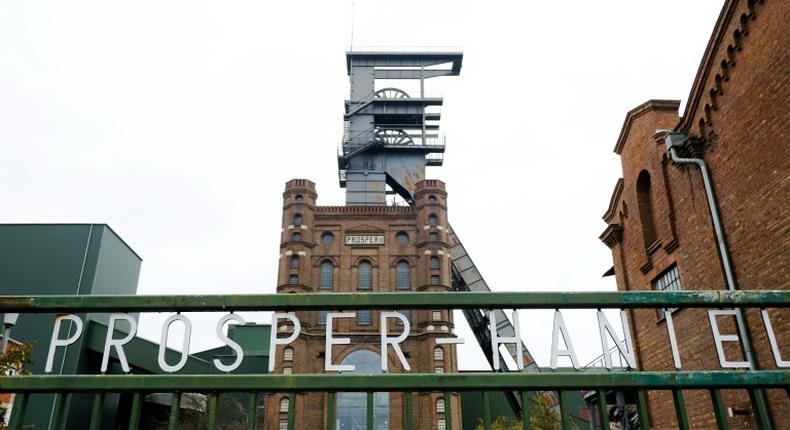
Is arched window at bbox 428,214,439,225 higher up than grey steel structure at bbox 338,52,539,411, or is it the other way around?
grey steel structure at bbox 338,52,539,411

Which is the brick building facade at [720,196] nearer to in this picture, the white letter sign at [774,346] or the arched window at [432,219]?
the white letter sign at [774,346]

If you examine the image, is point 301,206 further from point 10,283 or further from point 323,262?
point 10,283

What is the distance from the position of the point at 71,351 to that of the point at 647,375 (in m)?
29.7

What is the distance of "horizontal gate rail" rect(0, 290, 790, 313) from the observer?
157 inches

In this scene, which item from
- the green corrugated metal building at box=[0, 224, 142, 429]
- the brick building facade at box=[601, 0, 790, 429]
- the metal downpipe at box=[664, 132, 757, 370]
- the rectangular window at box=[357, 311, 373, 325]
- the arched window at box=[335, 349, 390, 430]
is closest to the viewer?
the brick building facade at box=[601, 0, 790, 429]

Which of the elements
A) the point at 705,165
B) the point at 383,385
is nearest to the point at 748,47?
the point at 705,165

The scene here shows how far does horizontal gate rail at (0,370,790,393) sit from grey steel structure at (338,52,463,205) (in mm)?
41757

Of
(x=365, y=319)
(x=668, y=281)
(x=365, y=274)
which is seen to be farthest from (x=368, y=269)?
(x=668, y=281)

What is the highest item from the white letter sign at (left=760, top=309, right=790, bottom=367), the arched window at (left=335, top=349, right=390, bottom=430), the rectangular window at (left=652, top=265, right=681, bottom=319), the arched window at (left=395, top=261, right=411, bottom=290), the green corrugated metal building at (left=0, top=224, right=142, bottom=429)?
the arched window at (left=395, top=261, right=411, bottom=290)

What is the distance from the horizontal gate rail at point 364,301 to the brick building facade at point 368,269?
35250 millimetres

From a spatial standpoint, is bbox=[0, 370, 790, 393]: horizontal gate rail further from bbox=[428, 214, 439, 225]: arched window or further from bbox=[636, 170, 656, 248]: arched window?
bbox=[428, 214, 439, 225]: arched window

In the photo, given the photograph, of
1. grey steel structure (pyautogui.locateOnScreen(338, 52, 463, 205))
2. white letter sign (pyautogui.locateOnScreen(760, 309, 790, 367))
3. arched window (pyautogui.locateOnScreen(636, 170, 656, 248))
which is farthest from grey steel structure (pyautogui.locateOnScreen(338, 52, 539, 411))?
white letter sign (pyautogui.locateOnScreen(760, 309, 790, 367))

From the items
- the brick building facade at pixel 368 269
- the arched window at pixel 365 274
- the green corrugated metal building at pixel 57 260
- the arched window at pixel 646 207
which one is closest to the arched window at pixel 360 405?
the brick building facade at pixel 368 269

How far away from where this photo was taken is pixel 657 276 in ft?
49.8
